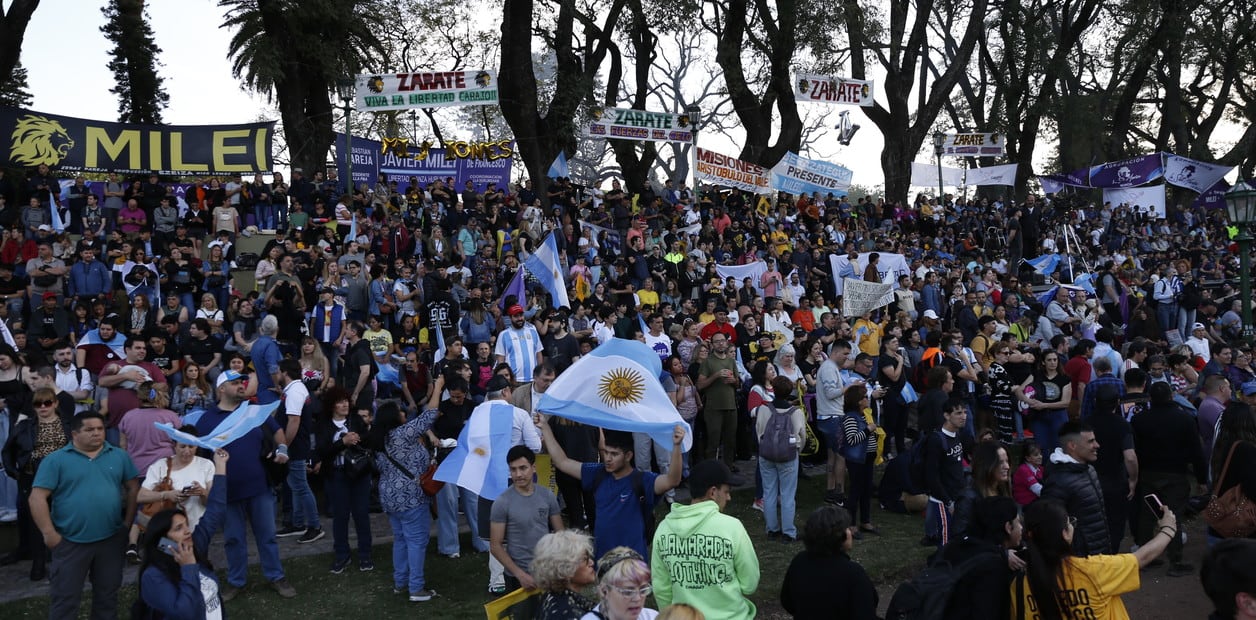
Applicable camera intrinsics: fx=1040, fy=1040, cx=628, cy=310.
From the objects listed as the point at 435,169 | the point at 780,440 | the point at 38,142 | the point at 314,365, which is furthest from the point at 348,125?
the point at 780,440

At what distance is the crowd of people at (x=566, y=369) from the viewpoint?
478 centimetres

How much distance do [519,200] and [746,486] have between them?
10833 mm

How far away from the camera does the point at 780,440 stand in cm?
917

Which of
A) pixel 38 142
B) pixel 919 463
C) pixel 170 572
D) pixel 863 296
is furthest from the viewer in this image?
pixel 863 296

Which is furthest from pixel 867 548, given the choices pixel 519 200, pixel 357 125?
pixel 357 125

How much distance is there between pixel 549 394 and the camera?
6270 mm

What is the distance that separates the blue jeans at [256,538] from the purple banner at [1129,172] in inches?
1226

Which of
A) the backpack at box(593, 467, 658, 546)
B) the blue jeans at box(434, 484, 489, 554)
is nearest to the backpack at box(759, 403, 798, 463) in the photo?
the blue jeans at box(434, 484, 489, 554)

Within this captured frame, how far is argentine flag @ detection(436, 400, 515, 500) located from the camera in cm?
728

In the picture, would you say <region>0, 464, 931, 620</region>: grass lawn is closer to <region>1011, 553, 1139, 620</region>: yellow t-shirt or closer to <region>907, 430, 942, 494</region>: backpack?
<region>907, 430, 942, 494</region>: backpack

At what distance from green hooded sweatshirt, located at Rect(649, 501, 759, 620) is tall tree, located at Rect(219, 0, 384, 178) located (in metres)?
21.9

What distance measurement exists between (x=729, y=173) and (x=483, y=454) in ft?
60.0

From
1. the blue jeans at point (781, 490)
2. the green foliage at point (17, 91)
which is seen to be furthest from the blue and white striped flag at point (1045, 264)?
the green foliage at point (17, 91)

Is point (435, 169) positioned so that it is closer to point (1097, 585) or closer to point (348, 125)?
point (348, 125)
